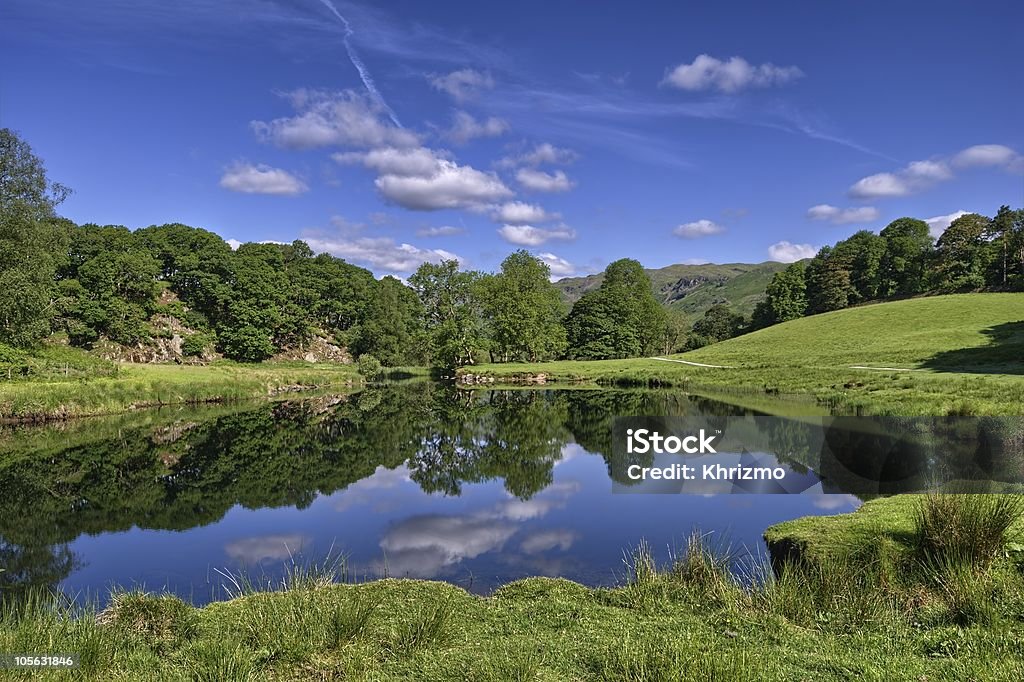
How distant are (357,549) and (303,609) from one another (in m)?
5.54

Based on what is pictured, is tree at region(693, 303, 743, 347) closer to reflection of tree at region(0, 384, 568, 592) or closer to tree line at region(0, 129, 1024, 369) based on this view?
tree line at region(0, 129, 1024, 369)

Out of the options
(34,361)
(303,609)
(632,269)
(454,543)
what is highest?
(632,269)

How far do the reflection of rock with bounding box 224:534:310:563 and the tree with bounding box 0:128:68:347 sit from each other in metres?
33.8

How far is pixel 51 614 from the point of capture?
7.25 meters

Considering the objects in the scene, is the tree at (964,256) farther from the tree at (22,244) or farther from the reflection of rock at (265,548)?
the tree at (22,244)

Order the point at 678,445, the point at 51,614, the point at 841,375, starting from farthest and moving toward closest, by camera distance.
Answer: the point at 841,375, the point at 678,445, the point at 51,614

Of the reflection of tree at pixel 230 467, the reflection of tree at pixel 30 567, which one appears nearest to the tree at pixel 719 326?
the reflection of tree at pixel 230 467

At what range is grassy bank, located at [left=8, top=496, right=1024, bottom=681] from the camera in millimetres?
5809

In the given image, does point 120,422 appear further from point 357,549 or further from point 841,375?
point 841,375

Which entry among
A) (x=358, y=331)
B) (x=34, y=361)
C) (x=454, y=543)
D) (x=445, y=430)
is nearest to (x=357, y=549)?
(x=454, y=543)

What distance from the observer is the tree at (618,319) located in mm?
86000

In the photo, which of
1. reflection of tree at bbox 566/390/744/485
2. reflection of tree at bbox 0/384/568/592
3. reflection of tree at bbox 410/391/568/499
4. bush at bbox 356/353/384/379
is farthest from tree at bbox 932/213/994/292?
bush at bbox 356/353/384/379

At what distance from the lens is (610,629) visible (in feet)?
23.4

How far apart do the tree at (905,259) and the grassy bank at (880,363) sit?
618 inches
